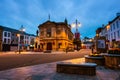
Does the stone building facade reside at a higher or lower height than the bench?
higher

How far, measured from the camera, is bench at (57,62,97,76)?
703 cm

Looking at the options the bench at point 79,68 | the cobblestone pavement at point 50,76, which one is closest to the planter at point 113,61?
the cobblestone pavement at point 50,76

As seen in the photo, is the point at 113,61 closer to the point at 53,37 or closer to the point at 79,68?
the point at 79,68

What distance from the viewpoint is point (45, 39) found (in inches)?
1773

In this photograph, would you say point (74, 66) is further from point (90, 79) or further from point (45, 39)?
point (45, 39)

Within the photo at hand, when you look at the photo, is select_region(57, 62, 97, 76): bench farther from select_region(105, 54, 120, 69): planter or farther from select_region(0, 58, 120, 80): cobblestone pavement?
select_region(105, 54, 120, 69): planter

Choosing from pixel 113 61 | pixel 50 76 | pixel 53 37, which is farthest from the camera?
pixel 53 37

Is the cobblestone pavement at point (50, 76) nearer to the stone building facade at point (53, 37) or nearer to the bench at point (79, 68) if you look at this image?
the bench at point (79, 68)

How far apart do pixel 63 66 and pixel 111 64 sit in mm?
3627

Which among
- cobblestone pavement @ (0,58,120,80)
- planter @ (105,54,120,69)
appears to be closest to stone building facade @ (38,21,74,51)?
planter @ (105,54,120,69)

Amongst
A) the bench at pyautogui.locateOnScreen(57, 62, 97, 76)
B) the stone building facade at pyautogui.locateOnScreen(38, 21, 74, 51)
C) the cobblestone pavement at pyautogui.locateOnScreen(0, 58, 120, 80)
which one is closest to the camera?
the cobblestone pavement at pyautogui.locateOnScreen(0, 58, 120, 80)

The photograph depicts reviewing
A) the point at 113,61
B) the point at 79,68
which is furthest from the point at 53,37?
the point at 79,68

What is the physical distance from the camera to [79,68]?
721 cm

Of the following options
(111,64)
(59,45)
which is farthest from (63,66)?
(59,45)
